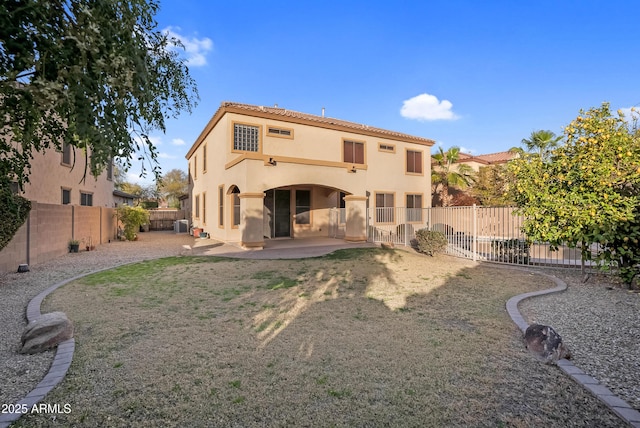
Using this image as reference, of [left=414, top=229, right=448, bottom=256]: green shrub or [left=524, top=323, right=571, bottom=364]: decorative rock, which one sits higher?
[left=414, top=229, right=448, bottom=256]: green shrub

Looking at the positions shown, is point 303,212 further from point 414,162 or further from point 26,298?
point 26,298

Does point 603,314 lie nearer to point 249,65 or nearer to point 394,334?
point 394,334

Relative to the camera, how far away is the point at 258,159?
12227 millimetres

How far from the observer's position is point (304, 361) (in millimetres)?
3531

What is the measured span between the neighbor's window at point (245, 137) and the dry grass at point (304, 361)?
8.99 meters

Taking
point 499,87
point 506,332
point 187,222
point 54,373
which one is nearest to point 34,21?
point 54,373

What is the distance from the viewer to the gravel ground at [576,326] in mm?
3182

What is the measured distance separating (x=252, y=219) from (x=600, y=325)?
34.4 ft

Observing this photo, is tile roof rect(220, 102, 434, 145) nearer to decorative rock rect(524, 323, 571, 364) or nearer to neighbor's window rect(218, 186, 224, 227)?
neighbor's window rect(218, 186, 224, 227)

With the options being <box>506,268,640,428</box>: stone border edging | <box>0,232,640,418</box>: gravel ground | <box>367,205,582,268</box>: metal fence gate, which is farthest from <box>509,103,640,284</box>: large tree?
<box>506,268,640,428</box>: stone border edging

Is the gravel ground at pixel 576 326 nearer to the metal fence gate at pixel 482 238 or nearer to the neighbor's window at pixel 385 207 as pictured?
the metal fence gate at pixel 482 238

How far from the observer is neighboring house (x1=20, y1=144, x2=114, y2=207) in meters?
12.7

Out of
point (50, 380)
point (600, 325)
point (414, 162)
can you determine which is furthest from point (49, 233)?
point (414, 162)

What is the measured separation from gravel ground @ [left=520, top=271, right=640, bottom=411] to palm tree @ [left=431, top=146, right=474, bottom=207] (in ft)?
52.1
